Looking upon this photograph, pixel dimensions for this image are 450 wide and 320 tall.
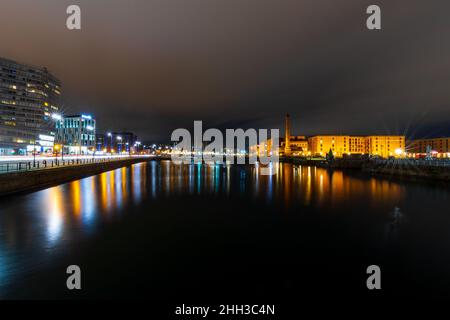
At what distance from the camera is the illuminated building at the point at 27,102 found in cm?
12544

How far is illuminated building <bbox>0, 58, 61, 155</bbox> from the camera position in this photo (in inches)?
4938

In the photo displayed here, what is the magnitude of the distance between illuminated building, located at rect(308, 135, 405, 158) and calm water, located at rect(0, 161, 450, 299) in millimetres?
167411

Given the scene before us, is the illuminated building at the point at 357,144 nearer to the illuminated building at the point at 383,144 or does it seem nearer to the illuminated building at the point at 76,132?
the illuminated building at the point at 383,144

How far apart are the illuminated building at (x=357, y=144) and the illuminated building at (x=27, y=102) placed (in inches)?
6126

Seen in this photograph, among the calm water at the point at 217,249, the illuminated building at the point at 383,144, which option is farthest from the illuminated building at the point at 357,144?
the calm water at the point at 217,249

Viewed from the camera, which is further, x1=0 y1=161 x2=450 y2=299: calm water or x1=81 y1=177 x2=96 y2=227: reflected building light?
x1=81 y1=177 x2=96 y2=227: reflected building light

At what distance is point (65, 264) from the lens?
9.42 metres

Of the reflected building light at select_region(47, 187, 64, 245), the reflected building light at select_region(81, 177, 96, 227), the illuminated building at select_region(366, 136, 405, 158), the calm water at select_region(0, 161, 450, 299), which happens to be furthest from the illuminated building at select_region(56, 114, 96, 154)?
the illuminated building at select_region(366, 136, 405, 158)

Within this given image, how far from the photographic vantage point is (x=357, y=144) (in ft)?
625

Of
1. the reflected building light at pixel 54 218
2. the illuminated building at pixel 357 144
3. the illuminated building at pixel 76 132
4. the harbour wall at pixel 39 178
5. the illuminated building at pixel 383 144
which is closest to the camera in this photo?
the reflected building light at pixel 54 218

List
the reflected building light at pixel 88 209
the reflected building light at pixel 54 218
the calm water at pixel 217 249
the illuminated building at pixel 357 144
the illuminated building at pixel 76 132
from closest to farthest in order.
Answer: the calm water at pixel 217 249
the reflected building light at pixel 54 218
the reflected building light at pixel 88 209
the illuminated building at pixel 76 132
the illuminated building at pixel 357 144

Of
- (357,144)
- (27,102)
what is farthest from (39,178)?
(357,144)

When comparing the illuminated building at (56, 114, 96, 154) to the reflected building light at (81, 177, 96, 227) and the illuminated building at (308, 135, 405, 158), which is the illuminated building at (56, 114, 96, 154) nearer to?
the illuminated building at (308, 135, 405, 158)
